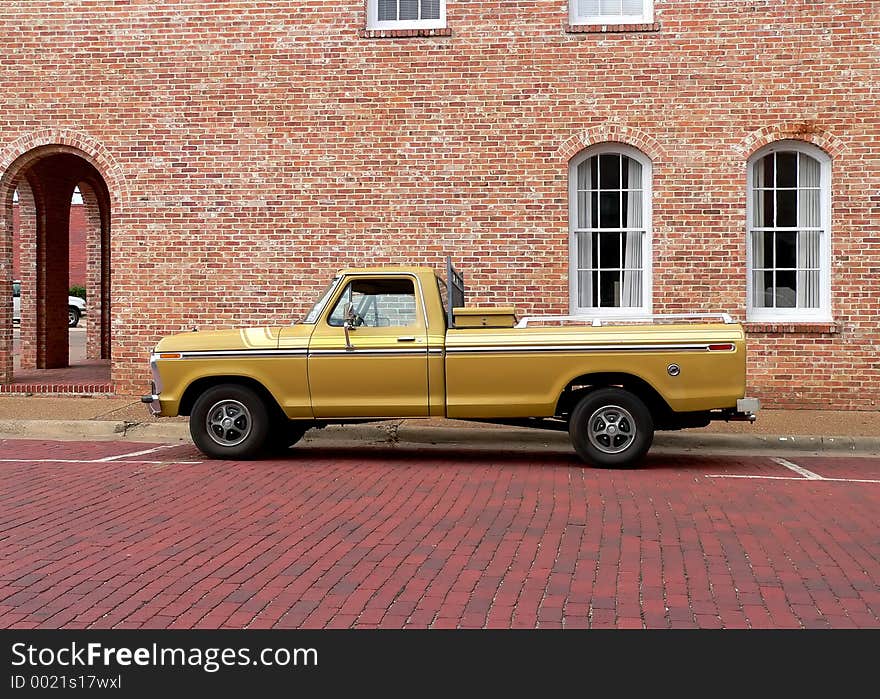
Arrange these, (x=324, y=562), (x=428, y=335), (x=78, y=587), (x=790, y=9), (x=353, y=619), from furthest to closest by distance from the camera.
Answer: (x=790, y=9) < (x=428, y=335) < (x=324, y=562) < (x=78, y=587) < (x=353, y=619)

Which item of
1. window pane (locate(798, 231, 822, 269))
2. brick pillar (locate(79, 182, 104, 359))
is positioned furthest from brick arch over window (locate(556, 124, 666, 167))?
brick pillar (locate(79, 182, 104, 359))

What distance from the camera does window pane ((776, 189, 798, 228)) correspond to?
1513 cm

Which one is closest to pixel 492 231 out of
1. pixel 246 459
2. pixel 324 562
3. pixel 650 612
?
pixel 246 459

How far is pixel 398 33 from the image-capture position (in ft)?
49.9

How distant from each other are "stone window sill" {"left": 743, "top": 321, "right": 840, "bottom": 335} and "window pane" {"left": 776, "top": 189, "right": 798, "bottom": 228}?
4.45ft

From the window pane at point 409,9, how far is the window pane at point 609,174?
3.16m

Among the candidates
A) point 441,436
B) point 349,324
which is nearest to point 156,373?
point 349,324

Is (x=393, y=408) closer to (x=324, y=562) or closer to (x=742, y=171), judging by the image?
(x=324, y=562)

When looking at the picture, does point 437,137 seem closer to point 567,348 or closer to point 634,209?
point 634,209

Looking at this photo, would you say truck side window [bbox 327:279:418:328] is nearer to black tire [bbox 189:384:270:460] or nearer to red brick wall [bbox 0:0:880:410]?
black tire [bbox 189:384:270:460]

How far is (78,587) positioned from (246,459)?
5128mm

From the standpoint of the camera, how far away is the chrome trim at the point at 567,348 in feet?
34.6

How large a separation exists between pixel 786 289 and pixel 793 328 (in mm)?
670

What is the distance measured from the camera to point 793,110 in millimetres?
14812
